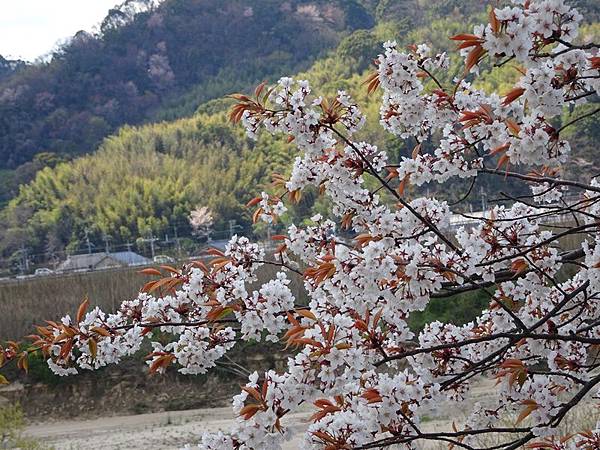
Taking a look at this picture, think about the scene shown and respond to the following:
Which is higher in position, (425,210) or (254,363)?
(425,210)

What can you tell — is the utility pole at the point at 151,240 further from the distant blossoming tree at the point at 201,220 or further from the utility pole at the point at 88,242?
the utility pole at the point at 88,242

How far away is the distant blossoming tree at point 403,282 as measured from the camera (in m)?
1.40

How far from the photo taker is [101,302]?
11.9 m

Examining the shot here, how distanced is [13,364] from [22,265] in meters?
16.8

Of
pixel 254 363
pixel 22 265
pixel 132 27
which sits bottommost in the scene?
pixel 22 265

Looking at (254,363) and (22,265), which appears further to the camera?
(22,265)

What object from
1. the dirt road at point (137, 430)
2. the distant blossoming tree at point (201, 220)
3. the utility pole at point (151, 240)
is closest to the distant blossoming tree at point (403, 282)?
the dirt road at point (137, 430)

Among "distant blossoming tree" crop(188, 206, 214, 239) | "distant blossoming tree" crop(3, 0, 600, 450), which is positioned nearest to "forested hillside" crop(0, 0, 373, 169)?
"distant blossoming tree" crop(188, 206, 214, 239)

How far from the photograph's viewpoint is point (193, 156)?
33.0m

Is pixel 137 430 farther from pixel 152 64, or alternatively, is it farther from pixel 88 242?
pixel 152 64

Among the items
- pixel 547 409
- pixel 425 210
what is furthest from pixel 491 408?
pixel 425 210

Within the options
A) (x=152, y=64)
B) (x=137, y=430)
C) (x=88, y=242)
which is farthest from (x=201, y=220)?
(x=137, y=430)

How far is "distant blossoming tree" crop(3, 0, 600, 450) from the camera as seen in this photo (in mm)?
1404

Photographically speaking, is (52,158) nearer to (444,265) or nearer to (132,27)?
(132,27)
